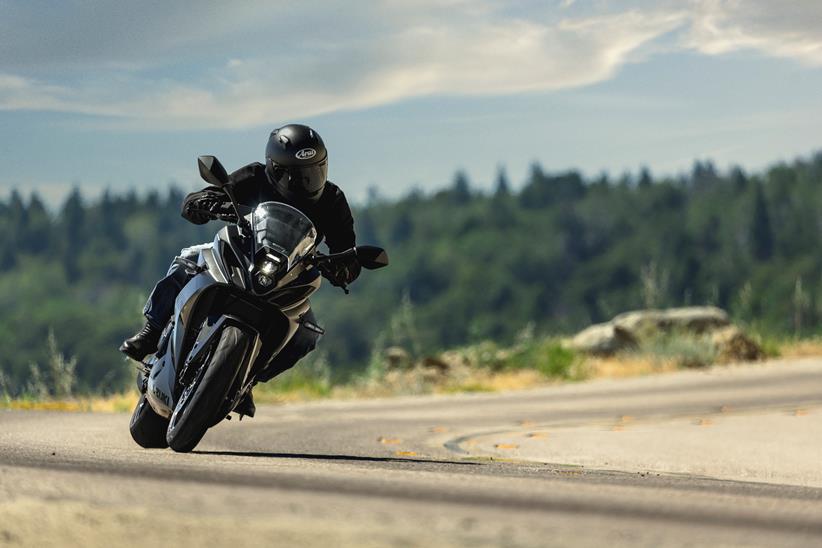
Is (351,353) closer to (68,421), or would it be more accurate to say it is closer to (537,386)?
(537,386)

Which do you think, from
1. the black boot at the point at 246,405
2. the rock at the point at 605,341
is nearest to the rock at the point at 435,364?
the rock at the point at 605,341

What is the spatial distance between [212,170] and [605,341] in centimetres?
1864

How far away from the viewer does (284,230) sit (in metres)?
7.07

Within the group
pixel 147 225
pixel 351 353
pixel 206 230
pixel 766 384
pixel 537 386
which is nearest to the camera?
pixel 766 384

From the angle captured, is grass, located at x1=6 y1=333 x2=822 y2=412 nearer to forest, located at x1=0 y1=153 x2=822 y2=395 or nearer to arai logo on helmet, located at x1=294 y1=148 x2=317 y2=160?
arai logo on helmet, located at x1=294 y1=148 x2=317 y2=160

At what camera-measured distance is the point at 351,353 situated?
14550 cm

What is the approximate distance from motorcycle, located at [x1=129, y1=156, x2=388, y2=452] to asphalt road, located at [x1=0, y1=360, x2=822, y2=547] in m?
0.34

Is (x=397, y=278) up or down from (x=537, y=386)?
down

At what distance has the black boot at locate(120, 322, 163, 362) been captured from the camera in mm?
7801

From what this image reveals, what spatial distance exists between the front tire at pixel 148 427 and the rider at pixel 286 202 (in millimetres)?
341

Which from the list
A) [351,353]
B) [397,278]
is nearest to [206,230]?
[351,353]

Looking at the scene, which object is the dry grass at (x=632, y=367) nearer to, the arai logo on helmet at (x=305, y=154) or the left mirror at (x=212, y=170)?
the arai logo on helmet at (x=305, y=154)

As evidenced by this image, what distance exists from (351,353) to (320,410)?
13083cm

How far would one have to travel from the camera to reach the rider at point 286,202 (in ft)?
24.4
